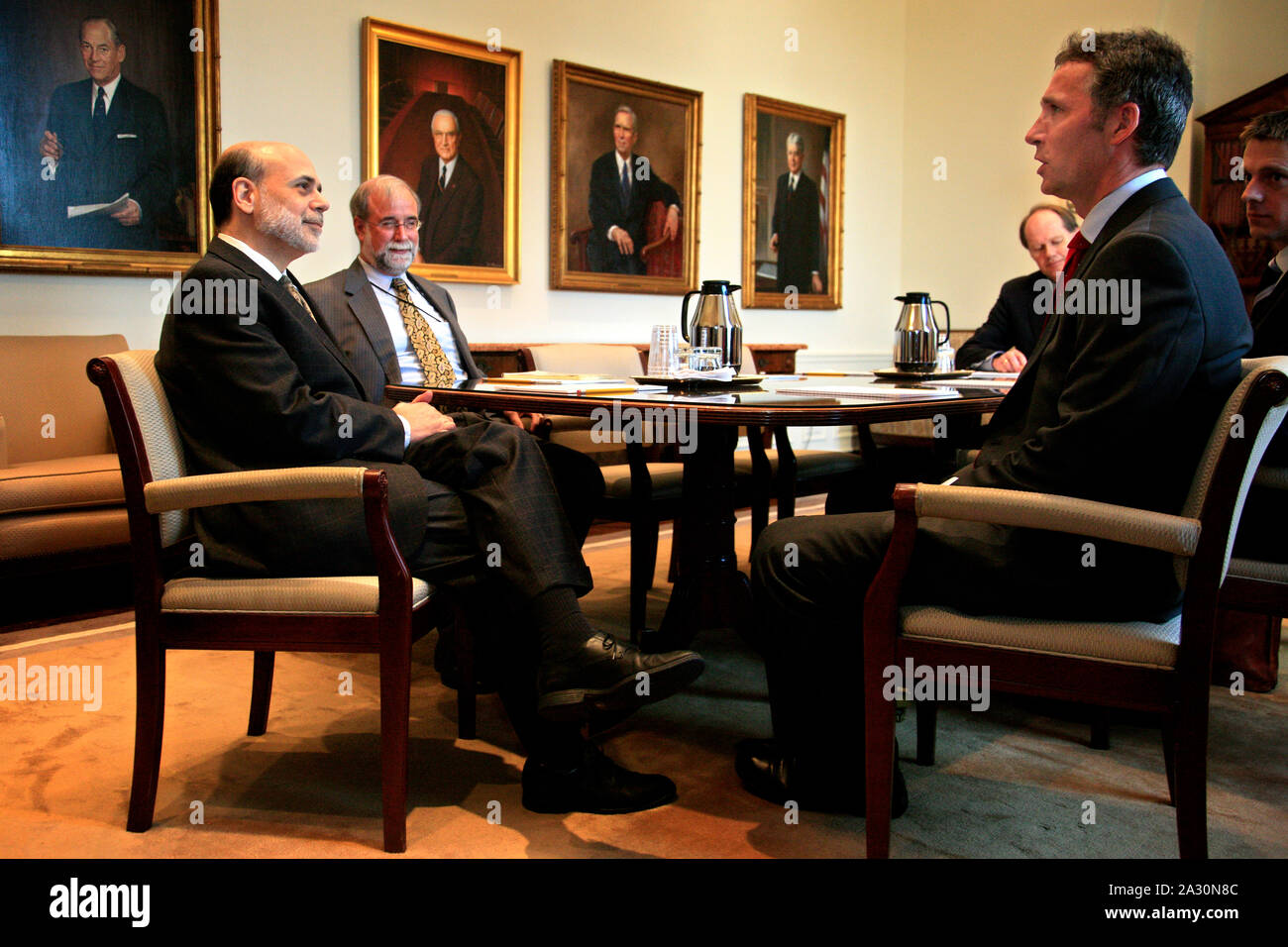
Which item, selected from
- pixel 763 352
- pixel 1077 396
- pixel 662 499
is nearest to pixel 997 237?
pixel 763 352

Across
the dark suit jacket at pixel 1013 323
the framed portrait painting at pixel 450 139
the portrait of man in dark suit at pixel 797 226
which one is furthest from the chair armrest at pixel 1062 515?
the portrait of man in dark suit at pixel 797 226

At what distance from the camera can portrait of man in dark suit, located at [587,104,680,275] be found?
6238mm

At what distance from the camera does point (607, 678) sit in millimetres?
2102

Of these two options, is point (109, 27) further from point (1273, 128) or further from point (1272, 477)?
point (1272, 477)

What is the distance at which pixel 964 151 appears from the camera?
7789 mm

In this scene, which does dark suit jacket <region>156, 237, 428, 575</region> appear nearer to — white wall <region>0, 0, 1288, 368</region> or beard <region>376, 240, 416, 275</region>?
beard <region>376, 240, 416, 275</region>

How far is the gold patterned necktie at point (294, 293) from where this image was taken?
2540 mm

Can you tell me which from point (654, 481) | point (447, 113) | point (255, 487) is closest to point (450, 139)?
point (447, 113)

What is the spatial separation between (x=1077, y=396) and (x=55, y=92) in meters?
4.28

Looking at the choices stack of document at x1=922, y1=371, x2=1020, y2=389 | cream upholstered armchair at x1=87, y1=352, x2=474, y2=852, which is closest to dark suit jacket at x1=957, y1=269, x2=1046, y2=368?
stack of document at x1=922, y1=371, x2=1020, y2=389

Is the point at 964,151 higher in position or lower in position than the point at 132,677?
higher

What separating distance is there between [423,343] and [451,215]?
6.24 ft

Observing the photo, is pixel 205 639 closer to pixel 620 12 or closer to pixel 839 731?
pixel 839 731
